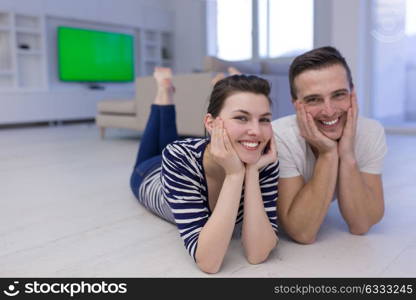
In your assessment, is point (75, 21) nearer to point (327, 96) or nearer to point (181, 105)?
point (181, 105)

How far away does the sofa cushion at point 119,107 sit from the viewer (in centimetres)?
448

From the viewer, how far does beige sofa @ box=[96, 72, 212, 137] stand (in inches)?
152

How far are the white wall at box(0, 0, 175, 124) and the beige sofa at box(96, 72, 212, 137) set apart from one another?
2111 mm

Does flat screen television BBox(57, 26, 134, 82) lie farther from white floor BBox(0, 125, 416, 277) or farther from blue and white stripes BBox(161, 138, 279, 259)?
blue and white stripes BBox(161, 138, 279, 259)

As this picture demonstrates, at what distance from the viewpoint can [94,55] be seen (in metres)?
7.12

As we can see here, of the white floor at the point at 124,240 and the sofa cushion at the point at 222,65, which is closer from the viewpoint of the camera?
the white floor at the point at 124,240

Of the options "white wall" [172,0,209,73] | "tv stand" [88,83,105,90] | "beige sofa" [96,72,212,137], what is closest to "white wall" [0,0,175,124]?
"tv stand" [88,83,105,90]

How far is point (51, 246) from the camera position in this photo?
4.76 ft

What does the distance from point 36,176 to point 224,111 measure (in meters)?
1.88

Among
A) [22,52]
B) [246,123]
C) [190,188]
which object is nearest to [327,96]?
[246,123]

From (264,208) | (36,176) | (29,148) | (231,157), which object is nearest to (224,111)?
(231,157)

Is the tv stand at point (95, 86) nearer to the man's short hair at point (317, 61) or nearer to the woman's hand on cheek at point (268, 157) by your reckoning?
the man's short hair at point (317, 61)

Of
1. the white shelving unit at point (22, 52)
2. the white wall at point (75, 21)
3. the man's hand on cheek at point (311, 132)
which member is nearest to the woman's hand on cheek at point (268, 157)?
the man's hand on cheek at point (311, 132)

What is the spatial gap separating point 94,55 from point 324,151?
6.38 m
